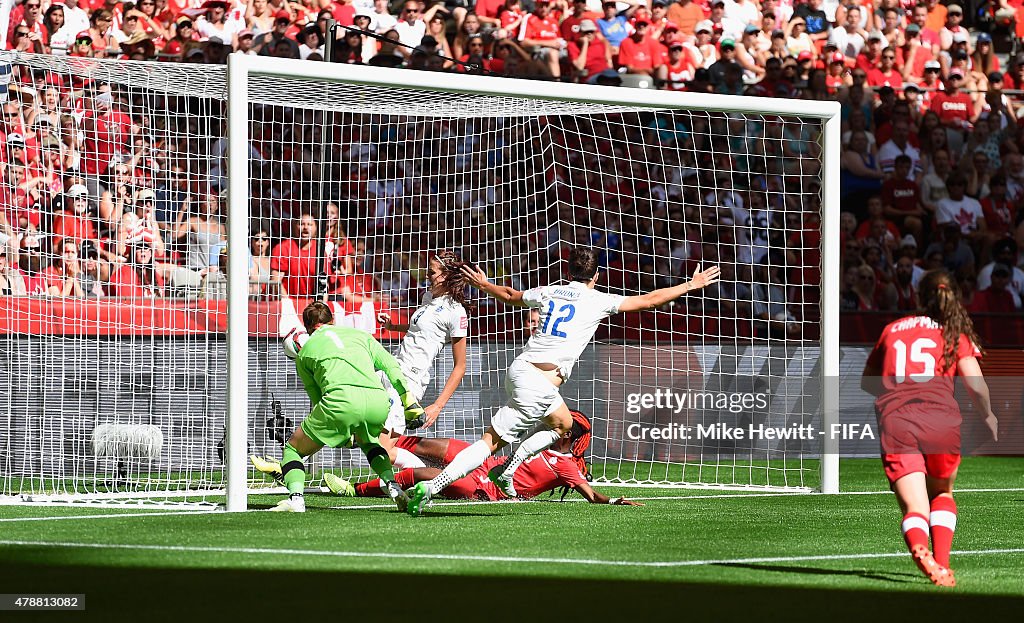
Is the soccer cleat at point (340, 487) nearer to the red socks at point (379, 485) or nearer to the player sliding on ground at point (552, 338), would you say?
the red socks at point (379, 485)

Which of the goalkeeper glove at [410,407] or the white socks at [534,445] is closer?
the goalkeeper glove at [410,407]

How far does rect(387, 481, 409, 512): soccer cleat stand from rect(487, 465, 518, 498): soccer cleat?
1300 mm

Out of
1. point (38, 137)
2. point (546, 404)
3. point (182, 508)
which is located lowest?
point (182, 508)

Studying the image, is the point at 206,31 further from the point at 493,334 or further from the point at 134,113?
the point at 493,334

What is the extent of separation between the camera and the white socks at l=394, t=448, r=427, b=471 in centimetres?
1202

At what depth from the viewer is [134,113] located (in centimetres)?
1338

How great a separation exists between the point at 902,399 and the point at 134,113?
28.0ft

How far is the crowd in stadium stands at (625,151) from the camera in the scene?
42.5ft

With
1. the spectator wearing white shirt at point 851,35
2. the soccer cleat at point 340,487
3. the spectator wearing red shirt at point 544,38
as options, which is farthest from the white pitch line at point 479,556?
the spectator wearing white shirt at point 851,35

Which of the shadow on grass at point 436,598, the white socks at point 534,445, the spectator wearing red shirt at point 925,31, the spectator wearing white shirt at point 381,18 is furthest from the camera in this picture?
the spectator wearing red shirt at point 925,31

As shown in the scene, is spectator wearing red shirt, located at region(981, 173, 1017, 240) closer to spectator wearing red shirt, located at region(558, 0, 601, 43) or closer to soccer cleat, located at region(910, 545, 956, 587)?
spectator wearing red shirt, located at region(558, 0, 601, 43)

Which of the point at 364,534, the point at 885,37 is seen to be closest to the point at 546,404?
the point at 364,534

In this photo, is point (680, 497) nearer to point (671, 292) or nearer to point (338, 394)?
point (671, 292)

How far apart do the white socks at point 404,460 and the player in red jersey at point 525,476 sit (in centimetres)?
12
